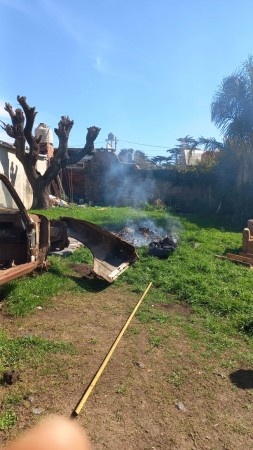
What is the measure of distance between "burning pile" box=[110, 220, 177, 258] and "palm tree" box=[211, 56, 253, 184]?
7.35m

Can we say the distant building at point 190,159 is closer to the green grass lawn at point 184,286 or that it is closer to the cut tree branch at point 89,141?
the cut tree branch at point 89,141

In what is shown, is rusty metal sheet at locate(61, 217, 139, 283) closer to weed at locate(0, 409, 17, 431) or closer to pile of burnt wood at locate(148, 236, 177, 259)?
pile of burnt wood at locate(148, 236, 177, 259)

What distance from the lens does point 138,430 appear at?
2738mm

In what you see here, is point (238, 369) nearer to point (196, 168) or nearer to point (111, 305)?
point (111, 305)

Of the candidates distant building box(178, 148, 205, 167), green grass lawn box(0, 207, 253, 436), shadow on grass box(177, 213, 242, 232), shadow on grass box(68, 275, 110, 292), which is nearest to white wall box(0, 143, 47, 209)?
shadow on grass box(177, 213, 242, 232)

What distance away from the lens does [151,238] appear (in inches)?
405

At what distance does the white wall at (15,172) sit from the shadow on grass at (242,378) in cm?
1302

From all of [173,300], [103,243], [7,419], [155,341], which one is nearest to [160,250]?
[103,243]

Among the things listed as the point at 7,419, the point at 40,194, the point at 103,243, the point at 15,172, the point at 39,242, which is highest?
the point at 15,172

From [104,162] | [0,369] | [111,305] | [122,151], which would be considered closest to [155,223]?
[111,305]

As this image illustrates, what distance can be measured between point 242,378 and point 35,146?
14176mm

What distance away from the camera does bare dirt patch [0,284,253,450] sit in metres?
2.72

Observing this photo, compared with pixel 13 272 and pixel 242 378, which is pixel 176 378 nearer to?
pixel 242 378

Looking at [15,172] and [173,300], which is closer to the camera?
[173,300]
